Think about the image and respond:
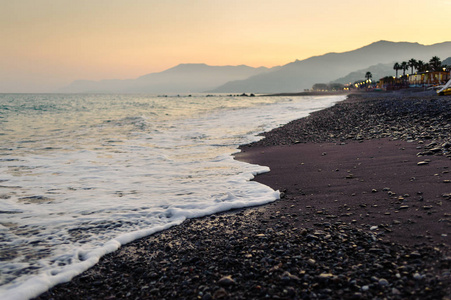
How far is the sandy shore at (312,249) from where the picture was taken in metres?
3.07

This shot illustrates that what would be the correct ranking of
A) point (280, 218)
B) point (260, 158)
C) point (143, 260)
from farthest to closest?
point (260, 158) < point (280, 218) < point (143, 260)

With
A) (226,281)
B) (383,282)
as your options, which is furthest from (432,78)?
(226,281)

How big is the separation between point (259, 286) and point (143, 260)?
168 centimetres

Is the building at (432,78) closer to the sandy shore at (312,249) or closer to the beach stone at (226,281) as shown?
the sandy shore at (312,249)

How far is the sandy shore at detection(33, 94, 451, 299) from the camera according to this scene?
307cm

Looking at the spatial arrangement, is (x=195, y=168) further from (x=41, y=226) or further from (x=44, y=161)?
(x=44, y=161)

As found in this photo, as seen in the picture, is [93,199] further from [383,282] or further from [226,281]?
[383,282]

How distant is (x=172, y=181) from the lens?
310 inches

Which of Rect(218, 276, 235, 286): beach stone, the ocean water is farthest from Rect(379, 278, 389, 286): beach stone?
the ocean water

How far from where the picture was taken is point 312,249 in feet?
12.4

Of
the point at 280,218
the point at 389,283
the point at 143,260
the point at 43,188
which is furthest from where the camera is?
the point at 43,188

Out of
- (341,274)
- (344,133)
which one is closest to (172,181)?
(341,274)

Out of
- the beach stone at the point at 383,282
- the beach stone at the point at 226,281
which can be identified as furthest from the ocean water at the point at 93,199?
the beach stone at the point at 383,282

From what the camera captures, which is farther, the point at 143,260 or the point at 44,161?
the point at 44,161
